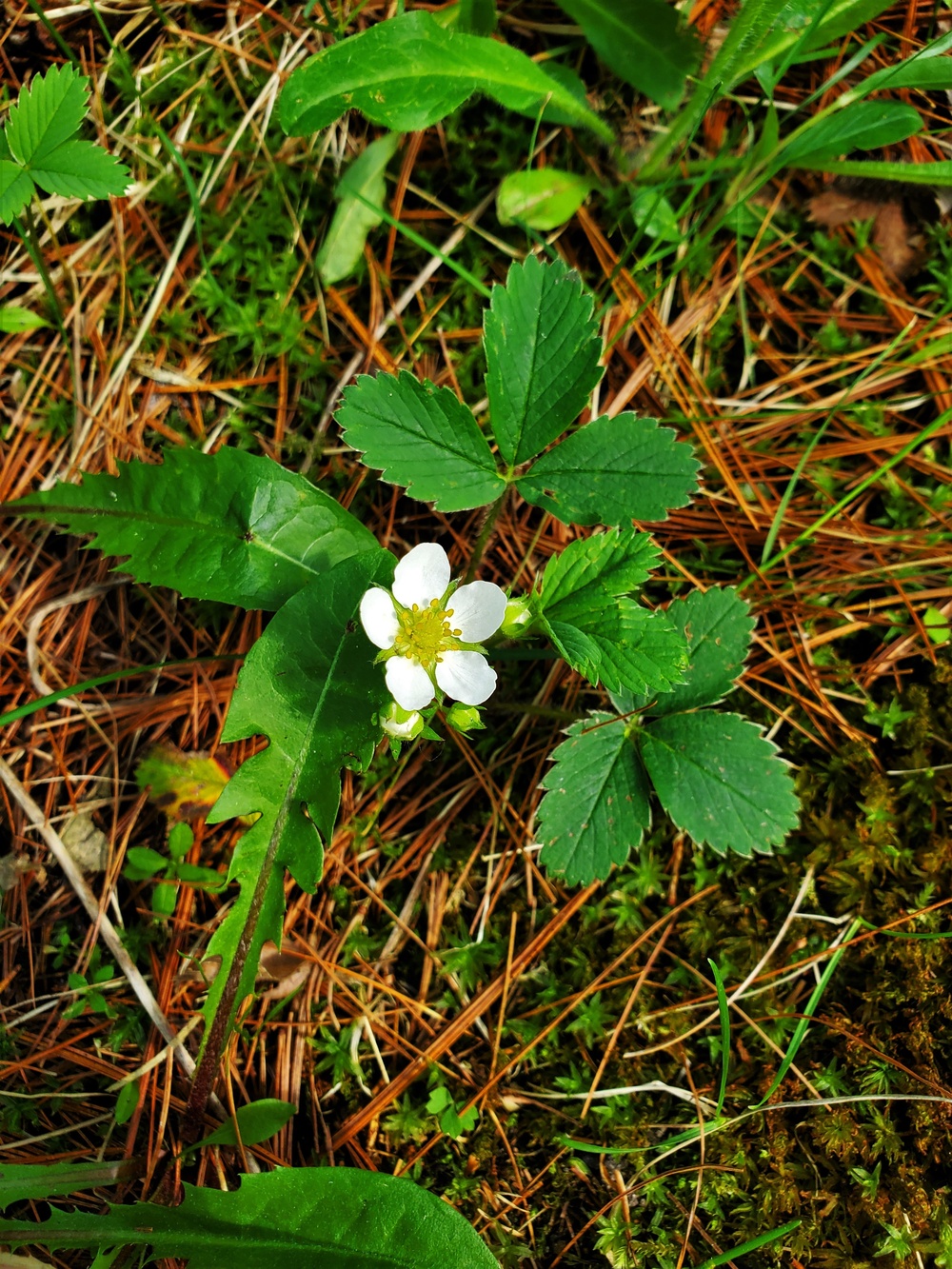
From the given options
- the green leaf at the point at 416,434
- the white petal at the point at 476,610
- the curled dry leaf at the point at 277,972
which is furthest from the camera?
the curled dry leaf at the point at 277,972

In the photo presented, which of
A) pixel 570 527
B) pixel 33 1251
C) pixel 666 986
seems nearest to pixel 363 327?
pixel 570 527

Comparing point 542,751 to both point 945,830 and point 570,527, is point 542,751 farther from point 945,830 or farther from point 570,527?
point 945,830

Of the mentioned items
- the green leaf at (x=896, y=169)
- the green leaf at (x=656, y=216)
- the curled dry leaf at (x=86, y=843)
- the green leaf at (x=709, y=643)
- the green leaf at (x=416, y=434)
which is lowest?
the curled dry leaf at (x=86, y=843)

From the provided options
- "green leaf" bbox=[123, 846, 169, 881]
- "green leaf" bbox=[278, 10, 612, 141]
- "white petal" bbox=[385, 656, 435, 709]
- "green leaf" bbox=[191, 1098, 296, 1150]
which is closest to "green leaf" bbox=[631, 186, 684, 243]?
"green leaf" bbox=[278, 10, 612, 141]

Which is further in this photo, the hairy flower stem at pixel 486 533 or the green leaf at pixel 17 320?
the green leaf at pixel 17 320

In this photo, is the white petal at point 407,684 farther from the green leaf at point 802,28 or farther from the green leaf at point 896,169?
the green leaf at point 896,169

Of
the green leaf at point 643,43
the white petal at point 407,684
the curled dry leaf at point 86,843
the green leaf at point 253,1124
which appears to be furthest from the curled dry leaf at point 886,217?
the green leaf at point 253,1124

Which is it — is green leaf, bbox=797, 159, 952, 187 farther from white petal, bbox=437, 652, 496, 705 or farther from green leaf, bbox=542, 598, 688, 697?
white petal, bbox=437, 652, 496, 705
